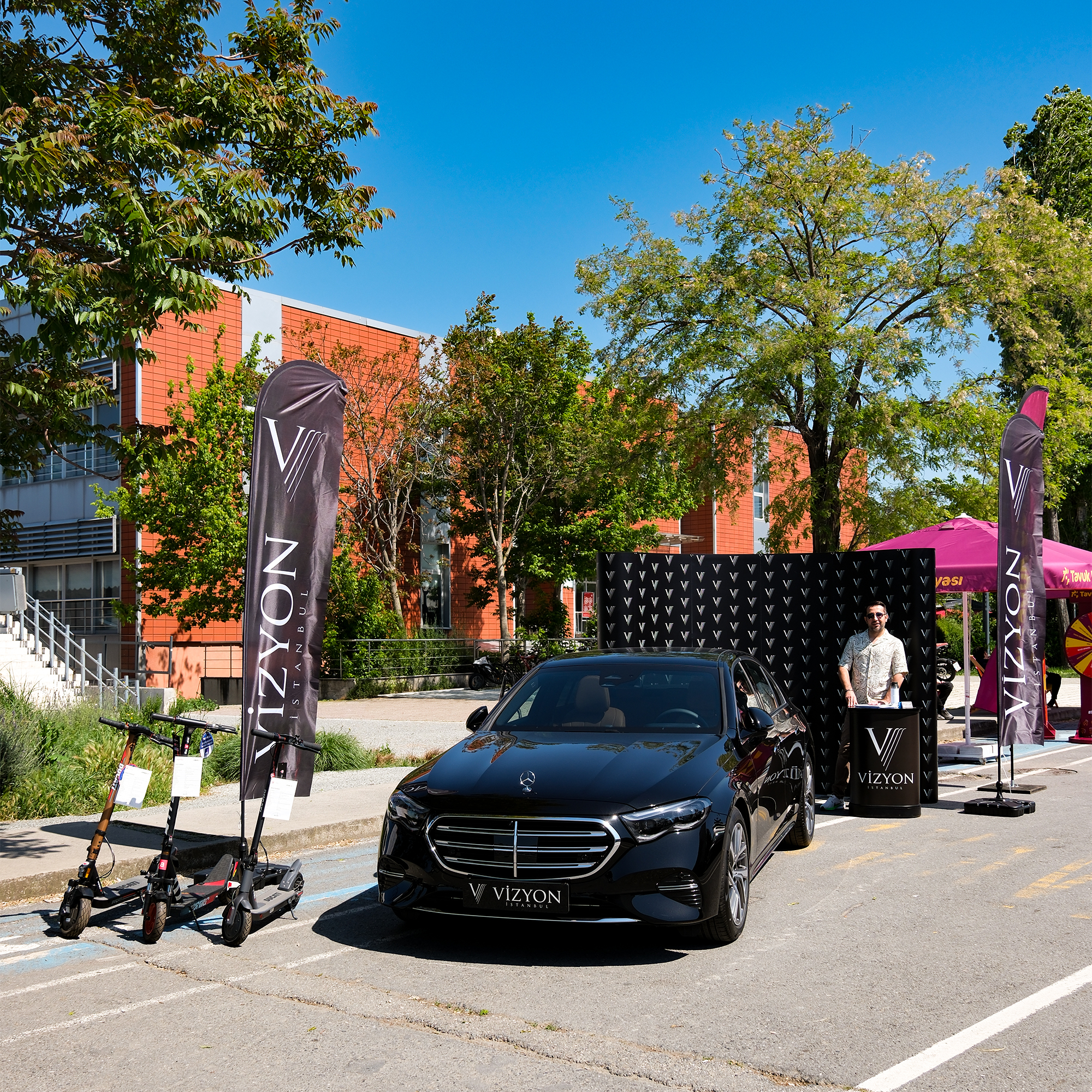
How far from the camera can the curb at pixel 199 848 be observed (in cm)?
714

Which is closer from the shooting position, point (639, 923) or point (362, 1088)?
point (362, 1088)

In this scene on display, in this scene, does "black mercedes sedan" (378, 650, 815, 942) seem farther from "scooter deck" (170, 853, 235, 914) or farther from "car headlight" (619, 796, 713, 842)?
"scooter deck" (170, 853, 235, 914)

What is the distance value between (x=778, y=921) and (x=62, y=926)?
4014 mm

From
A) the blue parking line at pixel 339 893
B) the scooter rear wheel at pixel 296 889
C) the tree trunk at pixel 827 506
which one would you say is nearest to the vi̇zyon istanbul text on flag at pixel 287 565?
the scooter rear wheel at pixel 296 889

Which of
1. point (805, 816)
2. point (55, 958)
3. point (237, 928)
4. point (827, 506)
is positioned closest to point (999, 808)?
point (805, 816)

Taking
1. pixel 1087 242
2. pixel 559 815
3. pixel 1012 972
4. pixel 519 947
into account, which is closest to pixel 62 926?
pixel 519 947

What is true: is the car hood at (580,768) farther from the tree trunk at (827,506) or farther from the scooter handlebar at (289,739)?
the tree trunk at (827,506)

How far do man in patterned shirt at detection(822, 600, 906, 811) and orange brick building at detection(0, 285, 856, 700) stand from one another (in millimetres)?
16228

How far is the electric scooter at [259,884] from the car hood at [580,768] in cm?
91

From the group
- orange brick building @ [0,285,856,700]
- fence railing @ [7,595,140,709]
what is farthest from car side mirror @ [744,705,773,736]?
orange brick building @ [0,285,856,700]

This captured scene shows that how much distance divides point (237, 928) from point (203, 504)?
19821mm

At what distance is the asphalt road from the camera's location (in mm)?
4191

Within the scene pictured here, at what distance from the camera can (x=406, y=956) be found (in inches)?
226

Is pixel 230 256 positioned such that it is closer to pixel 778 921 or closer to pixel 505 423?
pixel 778 921
